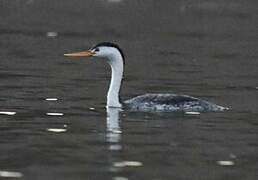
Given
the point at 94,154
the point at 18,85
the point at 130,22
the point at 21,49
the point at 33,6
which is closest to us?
the point at 94,154

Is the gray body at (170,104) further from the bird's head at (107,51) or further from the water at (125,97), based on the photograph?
the bird's head at (107,51)

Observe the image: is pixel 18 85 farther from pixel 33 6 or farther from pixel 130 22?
pixel 33 6

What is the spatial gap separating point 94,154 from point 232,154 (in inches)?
85.4

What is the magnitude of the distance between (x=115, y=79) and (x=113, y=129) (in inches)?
165

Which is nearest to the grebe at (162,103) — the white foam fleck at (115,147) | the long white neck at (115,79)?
the long white neck at (115,79)

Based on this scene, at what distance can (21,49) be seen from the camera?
136ft

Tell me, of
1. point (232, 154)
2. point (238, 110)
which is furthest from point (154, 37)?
point (232, 154)

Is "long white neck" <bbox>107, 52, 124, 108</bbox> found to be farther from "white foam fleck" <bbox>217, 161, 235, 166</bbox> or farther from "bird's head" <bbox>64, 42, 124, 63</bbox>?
"white foam fleck" <bbox>217, 161, 235, 166</bbox>

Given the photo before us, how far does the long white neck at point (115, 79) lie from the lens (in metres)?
26.1

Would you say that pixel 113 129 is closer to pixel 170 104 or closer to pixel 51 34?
pixel 170 104

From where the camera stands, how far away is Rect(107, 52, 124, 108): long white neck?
85.5ft

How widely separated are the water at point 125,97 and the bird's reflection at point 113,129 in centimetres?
2

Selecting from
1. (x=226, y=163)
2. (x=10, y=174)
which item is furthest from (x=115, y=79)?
(x=10, y=174)

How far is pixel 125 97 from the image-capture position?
93.0ft
